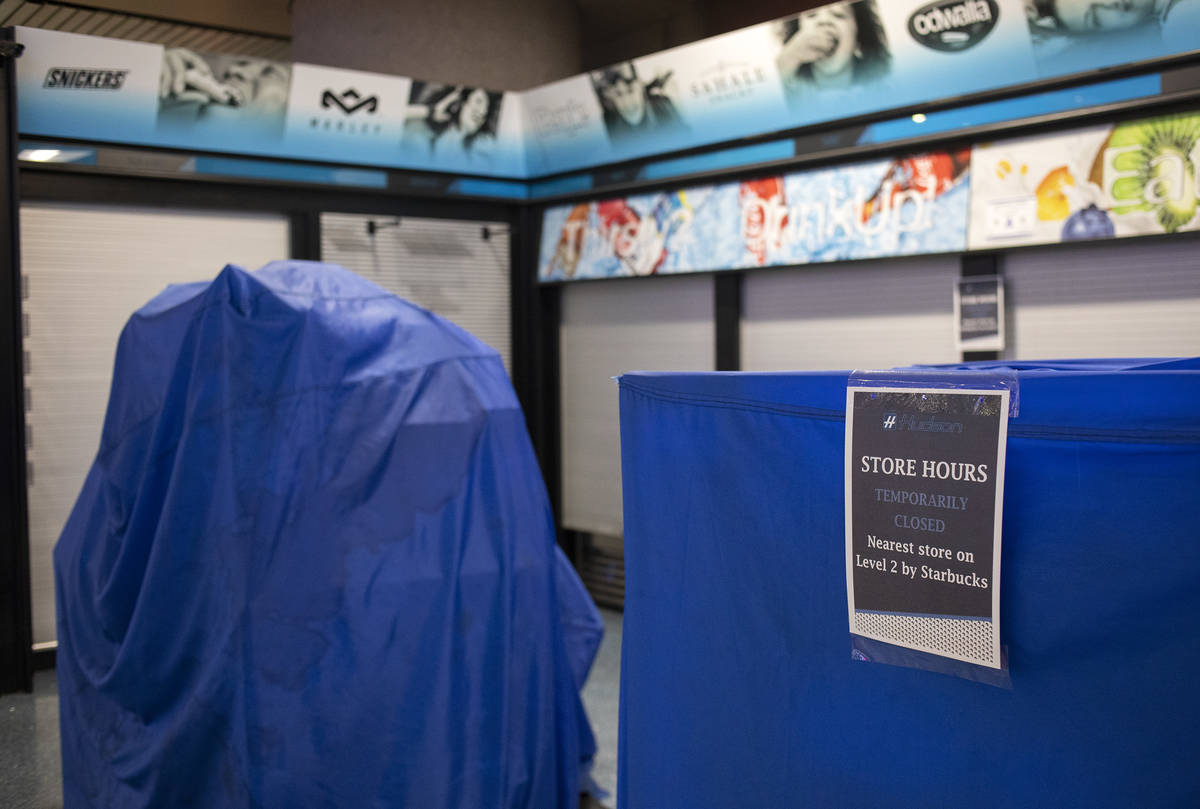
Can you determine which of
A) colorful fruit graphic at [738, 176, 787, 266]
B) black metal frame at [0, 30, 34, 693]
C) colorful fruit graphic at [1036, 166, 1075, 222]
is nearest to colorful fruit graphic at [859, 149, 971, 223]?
colorful fruit graphic at [1036, 166, 1075, 222]

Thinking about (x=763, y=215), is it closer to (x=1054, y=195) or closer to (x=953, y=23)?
(x=953, y=23)

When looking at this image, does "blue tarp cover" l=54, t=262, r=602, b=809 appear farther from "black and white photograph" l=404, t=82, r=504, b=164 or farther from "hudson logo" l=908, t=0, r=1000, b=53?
"black and white photograph" l=404, t=82, r=504, b=164

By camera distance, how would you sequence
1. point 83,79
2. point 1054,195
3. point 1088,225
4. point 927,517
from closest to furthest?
point 927,517 < point 1088,225 < point 1054,195 < point 83,79

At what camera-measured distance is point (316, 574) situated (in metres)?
2.65

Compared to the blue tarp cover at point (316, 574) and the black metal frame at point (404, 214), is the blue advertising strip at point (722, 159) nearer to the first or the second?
the black metal frame at point (404, 214)

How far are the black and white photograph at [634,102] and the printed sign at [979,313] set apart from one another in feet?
6.07

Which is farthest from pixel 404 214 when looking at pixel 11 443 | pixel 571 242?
pixel 11 443

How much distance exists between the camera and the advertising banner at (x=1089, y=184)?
3.82 meters

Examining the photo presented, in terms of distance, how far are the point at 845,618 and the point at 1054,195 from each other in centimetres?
357

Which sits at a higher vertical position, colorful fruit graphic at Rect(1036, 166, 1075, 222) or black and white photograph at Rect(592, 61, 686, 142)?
black and white photograph at Rect(592, 61, 686, 142)

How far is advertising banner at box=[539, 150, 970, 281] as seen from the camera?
456 centimetres

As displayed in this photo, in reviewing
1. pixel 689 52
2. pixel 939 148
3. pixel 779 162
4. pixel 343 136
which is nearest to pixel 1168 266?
pixel 939 148

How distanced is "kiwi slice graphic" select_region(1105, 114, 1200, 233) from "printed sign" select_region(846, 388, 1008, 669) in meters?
3.38

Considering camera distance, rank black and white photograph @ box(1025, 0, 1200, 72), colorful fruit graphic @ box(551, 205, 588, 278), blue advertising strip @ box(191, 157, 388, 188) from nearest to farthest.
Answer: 1. black and white photograph @ box(1025, 0, 1200, 72)
2. blue advertising strip @ box(191, 157, 388, 188)
3. colorful fruit graphic @ box(551, 205, 588, 278)
